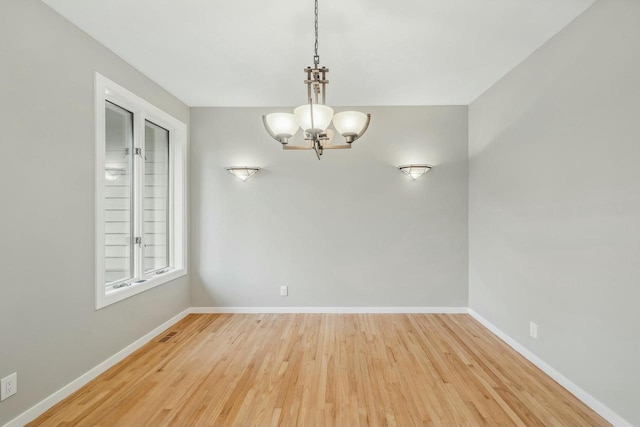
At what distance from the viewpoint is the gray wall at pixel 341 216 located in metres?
3.88

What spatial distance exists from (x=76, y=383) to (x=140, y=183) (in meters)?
1.78

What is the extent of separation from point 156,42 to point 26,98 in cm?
105

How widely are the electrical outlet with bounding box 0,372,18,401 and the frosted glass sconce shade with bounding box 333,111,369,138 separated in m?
2.49

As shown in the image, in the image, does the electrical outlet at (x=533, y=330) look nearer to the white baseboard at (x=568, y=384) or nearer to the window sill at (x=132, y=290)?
the white baseboard at (x=568, y=384)

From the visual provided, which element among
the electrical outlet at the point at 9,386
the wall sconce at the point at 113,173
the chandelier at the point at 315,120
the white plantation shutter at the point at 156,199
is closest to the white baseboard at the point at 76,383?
the electrical outlet at the point at 9,386

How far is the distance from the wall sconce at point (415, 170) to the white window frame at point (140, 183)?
2835 mm

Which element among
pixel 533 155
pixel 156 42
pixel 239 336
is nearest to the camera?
pixel 156 42

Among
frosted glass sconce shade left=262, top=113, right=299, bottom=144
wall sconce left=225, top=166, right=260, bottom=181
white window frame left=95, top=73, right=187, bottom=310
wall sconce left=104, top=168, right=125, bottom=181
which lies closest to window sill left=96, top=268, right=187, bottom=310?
white window frame left=95, top=73, right=187, bottom=310

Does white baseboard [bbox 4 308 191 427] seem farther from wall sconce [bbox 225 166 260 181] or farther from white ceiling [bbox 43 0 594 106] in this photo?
white ceiling [bbox 43 0 594 106]

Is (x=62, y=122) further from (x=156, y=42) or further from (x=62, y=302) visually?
(x=62, y=302)

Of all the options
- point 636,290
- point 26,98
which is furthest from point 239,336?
point 636,290

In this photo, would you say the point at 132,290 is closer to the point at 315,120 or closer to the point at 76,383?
the point at 76,383

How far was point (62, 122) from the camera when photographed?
6.94 ft

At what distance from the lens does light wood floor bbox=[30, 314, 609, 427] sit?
6.33 ft
